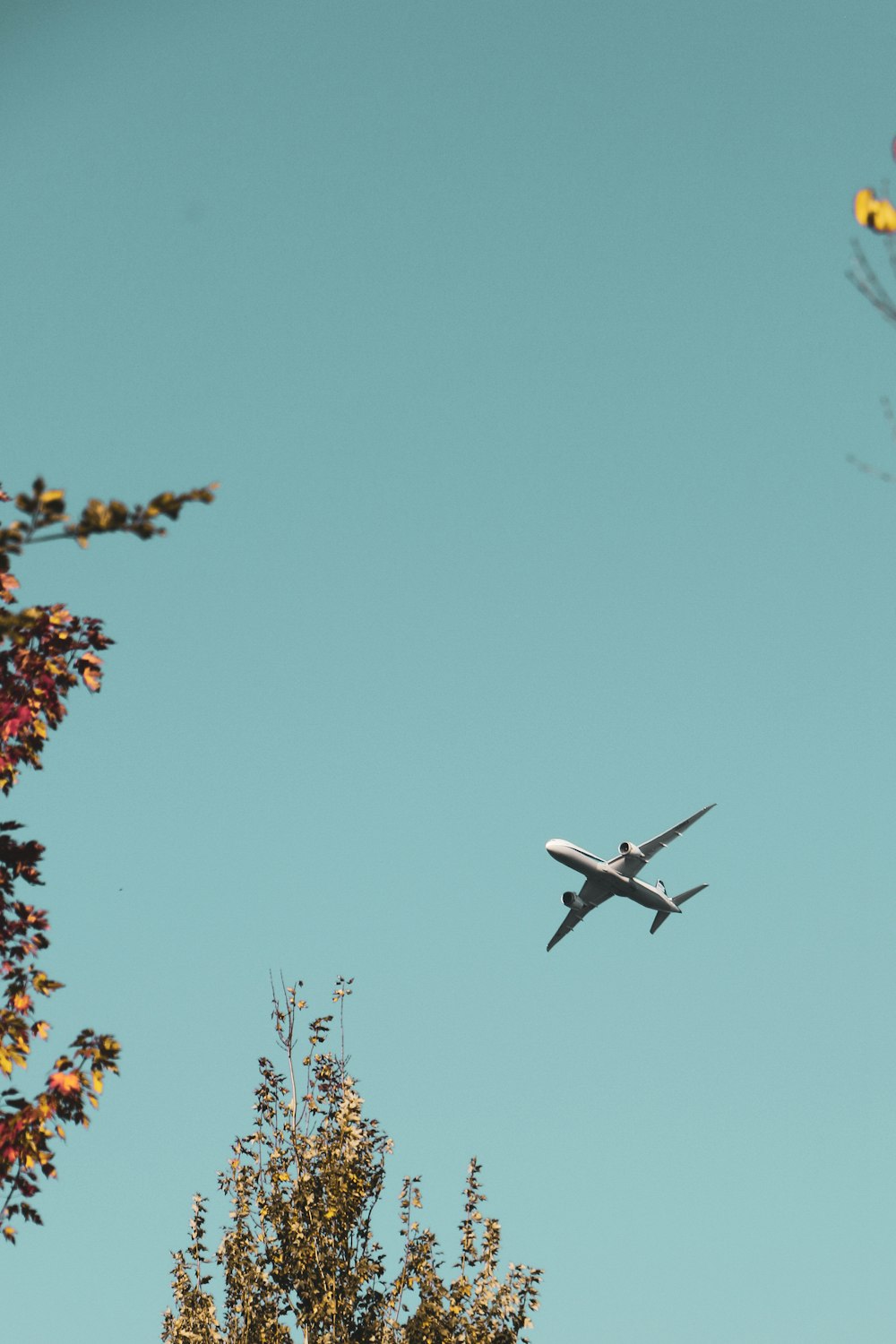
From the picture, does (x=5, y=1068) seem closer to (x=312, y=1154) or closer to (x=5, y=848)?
(x=5, y=848)

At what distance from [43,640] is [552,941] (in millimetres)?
48097

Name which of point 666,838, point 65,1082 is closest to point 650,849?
point 666,838

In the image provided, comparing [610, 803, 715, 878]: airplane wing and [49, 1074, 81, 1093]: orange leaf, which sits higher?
[610, 803, 715, 878]: airplane wing

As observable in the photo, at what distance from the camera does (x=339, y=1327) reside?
60.0ft

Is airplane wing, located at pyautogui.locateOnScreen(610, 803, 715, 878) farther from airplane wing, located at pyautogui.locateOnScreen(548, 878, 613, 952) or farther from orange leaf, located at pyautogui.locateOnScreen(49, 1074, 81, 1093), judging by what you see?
orange leaf, located at pyautogui.locateOnScreen(49, 1074, 81, 1093)

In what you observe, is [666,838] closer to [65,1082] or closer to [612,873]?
[612,873]

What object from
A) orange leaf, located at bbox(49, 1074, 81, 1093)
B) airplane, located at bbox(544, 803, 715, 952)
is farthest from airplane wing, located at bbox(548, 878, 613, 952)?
orange leaf, located at bbox(49, 1074, 81, 1093)

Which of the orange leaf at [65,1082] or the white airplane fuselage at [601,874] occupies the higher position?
the white airplane fuselage at [601,874]

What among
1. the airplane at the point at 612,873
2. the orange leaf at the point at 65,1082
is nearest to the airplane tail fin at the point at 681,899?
the airplane at the point at 612,873

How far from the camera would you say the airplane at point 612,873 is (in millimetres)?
49406

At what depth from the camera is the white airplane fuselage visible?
49344mm

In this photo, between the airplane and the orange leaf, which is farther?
the airplane

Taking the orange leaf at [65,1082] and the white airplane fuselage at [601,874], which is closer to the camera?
the orange leaf at [65,1082]

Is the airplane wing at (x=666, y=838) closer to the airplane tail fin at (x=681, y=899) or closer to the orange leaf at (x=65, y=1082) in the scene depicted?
the airplane tail fin at (x=681, y=899)
